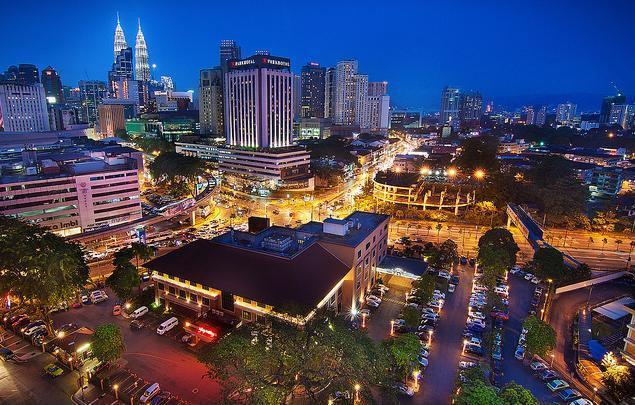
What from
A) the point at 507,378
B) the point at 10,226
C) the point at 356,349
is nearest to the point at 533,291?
the point at 507,378

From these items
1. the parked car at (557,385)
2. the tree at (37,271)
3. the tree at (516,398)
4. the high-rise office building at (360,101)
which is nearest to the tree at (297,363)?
the tree at (516,398)

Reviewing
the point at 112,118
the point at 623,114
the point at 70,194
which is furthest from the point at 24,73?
the point at 623,114

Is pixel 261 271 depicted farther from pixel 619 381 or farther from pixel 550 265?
pixel 550 265

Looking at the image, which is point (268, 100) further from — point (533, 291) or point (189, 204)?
point (533, 291)

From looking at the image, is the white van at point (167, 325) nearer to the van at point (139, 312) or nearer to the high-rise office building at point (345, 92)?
the van at point (139, 312)

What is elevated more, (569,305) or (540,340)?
(540,340)

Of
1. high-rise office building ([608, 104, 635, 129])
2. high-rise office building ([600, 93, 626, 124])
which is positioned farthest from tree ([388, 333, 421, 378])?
high-rise office building ([600, 93, 626, 124])
